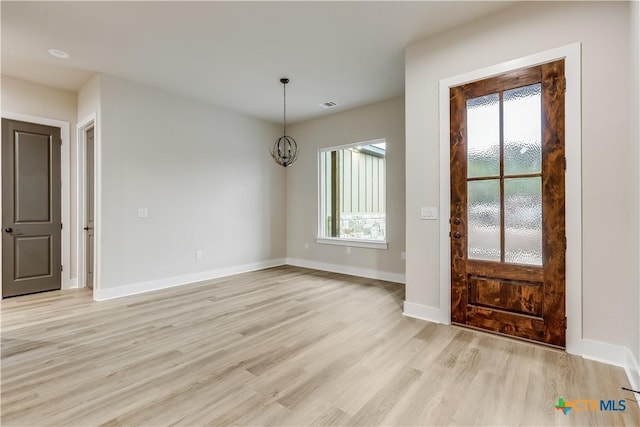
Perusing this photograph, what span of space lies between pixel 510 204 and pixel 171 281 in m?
4.45

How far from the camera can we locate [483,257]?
9.26 ft

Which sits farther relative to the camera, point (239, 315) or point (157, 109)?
point (157, 109)

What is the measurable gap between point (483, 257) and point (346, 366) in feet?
5.23

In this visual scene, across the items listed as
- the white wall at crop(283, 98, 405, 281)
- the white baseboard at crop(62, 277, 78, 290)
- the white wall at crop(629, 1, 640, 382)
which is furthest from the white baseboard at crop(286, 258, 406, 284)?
the white baseboard at crop(62, 277, 78, 290)

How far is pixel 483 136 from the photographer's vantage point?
2812 mm

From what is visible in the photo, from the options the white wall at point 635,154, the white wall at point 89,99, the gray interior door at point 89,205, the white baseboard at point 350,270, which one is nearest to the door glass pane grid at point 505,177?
the white wall at point 635,154

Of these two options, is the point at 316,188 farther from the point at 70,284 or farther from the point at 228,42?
the point at 70,284

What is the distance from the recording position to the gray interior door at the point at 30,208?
4070 millimetres

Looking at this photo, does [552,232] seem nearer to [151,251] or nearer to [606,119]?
[606,119]

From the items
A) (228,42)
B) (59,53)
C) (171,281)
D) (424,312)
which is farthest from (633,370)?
(59,53)

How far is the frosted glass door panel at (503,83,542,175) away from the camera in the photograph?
2549mm

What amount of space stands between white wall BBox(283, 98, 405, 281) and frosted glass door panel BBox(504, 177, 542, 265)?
220 cm

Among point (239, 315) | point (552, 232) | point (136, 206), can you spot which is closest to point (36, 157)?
point (136, 206)

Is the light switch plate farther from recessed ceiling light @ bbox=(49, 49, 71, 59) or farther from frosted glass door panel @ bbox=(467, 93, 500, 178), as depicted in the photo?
recessed ceiling light @ bbox=(49, 49, 71, 59)
